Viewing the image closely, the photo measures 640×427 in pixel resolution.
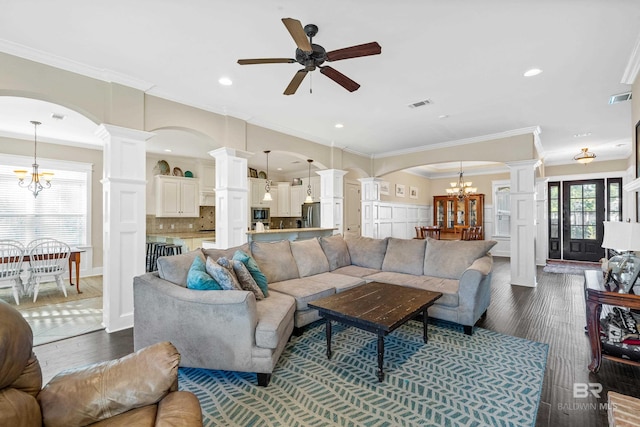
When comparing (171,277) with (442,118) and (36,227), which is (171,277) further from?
(36,227)

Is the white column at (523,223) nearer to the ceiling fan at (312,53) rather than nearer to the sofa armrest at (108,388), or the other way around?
the ceiling fan at (312,53)

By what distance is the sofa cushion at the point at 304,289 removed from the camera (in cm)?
300

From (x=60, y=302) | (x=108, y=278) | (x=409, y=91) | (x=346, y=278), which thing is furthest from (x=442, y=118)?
(x=60, y=302)

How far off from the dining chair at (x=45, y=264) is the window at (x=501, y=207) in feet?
34.1

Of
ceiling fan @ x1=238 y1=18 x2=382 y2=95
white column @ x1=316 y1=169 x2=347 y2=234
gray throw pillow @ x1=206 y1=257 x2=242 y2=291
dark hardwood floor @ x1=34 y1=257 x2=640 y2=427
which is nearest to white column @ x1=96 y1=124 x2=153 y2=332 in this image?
dark hardwood floor @ x1=34 y1=257 x2=640 y2=427

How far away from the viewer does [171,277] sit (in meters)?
2.53

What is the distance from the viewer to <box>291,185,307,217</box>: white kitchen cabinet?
8969 millimetres

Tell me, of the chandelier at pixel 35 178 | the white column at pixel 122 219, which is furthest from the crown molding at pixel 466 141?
the chandelier at pixel 35 178

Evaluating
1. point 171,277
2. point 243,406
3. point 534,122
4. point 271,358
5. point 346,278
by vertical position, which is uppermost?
point 534,122

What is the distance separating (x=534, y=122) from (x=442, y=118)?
1.60 meters

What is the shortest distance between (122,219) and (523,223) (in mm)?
6226

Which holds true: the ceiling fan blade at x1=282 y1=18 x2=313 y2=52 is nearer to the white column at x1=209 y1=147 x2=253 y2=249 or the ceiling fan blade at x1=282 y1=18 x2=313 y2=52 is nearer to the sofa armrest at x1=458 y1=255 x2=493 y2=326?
the white column at x1=209 y1=147 x2=253 y2=249

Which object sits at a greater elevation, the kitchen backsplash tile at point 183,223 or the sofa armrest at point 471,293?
the kitchen backsplash tile at point 183,223

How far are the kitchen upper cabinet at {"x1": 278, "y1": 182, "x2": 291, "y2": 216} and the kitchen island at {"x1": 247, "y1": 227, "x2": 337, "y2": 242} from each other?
323 cm
